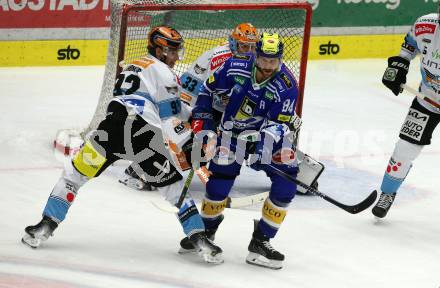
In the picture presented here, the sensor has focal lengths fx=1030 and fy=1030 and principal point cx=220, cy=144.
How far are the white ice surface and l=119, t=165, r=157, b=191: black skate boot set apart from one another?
0.06 m

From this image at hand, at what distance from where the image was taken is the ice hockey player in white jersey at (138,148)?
508cm

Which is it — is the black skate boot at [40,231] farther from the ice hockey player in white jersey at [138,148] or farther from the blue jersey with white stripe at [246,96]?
the blue jersey with white stripe at [246,96]

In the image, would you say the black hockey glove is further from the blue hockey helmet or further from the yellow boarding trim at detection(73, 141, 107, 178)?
the yellow boarding trim at detection(73, 141, 107, 178)

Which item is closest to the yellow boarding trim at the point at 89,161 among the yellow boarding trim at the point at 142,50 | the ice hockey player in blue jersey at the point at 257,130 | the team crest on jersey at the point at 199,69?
the ice hockey player in blue jersey at the point at 257,130

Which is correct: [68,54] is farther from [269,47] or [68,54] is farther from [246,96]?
[269,47]

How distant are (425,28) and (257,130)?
54.8 inches

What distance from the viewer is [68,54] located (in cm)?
966

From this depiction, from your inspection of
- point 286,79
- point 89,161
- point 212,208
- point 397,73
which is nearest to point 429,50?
point 397,73

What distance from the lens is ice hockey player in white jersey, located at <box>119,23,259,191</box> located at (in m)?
6.39

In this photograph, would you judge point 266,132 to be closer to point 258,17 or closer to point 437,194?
point 437,194

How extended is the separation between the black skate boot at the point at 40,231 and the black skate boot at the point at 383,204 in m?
2.06

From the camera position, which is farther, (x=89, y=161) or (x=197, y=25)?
(x=197, y=25)

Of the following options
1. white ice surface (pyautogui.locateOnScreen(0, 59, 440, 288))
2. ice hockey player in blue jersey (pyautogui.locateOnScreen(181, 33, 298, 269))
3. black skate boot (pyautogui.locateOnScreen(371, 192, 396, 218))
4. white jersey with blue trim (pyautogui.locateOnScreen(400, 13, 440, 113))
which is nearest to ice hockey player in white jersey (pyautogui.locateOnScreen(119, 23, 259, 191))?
white ice surface (pyautogui.locateOnScreen(0, 59, 440, 288))

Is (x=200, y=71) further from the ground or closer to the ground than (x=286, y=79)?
closer to the ground
